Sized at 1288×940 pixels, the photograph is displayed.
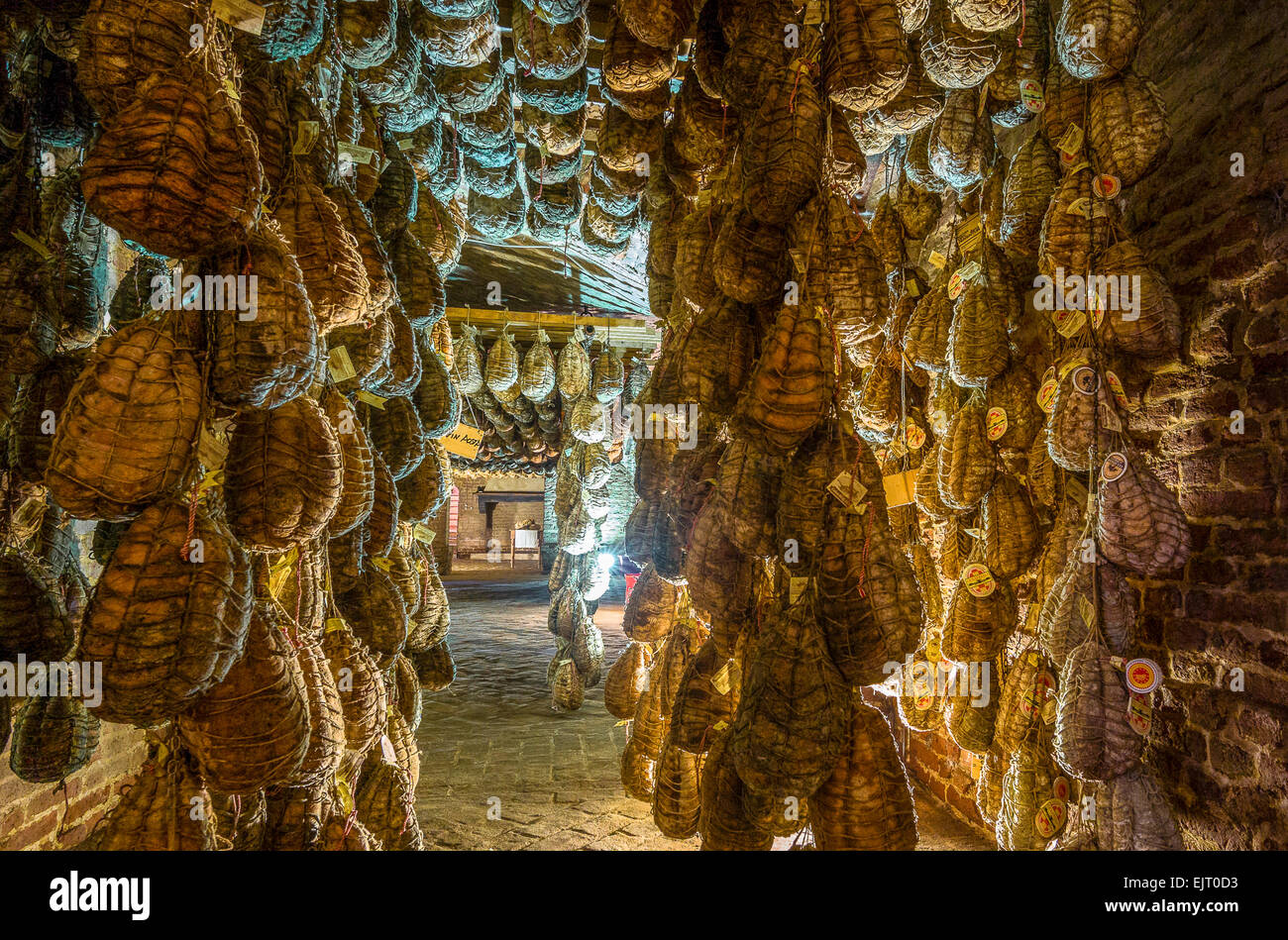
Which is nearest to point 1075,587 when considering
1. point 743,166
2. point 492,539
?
point 743,166

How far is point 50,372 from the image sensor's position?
1.80 meters

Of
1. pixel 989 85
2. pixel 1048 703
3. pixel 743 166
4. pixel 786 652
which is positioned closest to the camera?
pixel 786 652

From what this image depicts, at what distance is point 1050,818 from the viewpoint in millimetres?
2012

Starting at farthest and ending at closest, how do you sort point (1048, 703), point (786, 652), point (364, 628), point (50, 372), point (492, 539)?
point (492, 539) → point (1048, 703) → point (364, 628) → point (50, 372) → point (786, 652)

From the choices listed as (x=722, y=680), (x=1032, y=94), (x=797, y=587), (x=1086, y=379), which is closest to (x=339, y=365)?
(x=797, y=587)

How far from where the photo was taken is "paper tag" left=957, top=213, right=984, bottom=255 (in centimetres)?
263

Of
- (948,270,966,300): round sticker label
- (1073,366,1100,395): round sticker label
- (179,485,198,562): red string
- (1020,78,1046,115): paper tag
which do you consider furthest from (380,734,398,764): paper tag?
(1020,78,1046,115): paper tag

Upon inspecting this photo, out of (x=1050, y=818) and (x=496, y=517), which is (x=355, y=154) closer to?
(x=1050, y=818)

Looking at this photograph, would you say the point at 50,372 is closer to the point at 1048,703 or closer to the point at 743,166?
the point at 743,166

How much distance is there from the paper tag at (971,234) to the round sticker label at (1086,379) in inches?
33.5

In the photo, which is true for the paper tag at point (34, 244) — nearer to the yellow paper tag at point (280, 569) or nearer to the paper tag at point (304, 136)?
the paper tag at point (304, 136)

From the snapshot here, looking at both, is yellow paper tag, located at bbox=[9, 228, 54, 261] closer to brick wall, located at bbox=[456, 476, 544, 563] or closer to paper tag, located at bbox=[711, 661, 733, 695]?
paper tag, located at bbox=[711, 661, 733, 695]

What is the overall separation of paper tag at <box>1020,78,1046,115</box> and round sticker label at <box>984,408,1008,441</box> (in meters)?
1.02

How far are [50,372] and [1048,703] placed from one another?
10.2 feet
